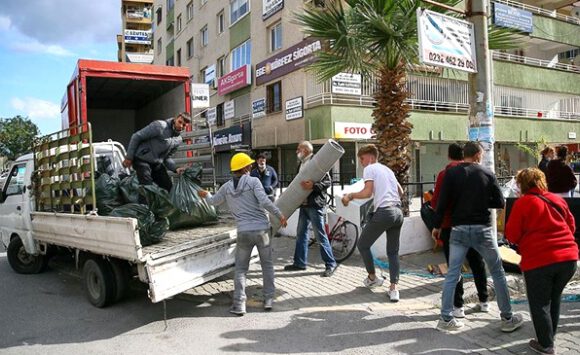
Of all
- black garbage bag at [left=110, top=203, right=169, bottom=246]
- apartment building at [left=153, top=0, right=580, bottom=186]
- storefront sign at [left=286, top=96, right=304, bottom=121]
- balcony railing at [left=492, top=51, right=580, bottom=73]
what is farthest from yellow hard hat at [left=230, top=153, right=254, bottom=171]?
balcony railing at [left=492, top=51, right=580, bottom=73]

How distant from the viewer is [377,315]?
16.0 ft

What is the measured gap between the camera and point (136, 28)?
6059 centimetres

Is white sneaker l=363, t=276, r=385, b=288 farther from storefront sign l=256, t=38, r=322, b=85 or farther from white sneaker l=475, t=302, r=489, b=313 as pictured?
storefront sign l=256, t=38, r=322, b=85

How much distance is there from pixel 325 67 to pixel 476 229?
4.84 m

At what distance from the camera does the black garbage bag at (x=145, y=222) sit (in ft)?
16.8

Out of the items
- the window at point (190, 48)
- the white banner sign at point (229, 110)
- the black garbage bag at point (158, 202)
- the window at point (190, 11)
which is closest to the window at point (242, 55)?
the white banner sign at point (229, 110)

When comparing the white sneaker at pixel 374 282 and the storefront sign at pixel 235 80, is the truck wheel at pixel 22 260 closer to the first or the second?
the white sneaker at pixel 374 282

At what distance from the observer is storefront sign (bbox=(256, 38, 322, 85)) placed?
1822cm

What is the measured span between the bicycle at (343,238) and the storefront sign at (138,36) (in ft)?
182

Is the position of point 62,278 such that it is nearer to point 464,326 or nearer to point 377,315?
point 377,315

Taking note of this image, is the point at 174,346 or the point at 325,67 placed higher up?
the point at 325,67

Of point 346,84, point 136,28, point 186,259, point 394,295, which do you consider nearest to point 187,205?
point 186,259

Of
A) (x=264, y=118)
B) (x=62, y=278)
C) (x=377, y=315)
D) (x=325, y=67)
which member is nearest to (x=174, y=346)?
(x=377, y=315)

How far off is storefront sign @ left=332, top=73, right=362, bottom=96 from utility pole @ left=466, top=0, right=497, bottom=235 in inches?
439
